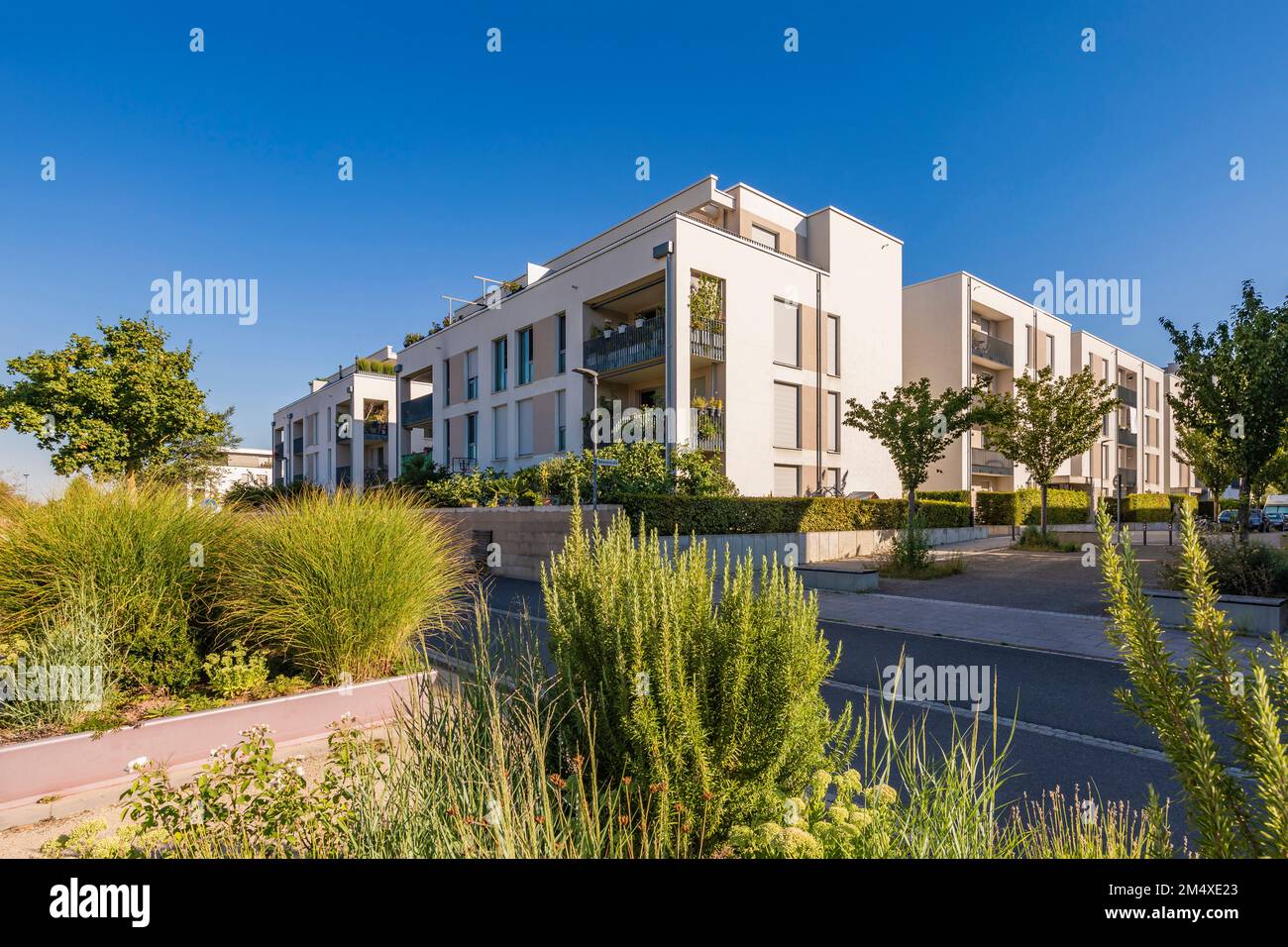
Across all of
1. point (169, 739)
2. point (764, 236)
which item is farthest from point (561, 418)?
point (169, 739)

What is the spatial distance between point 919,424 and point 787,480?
265 inches

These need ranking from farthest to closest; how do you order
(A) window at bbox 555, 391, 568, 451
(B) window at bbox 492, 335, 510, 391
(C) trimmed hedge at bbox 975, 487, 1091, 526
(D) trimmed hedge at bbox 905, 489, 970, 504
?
(C) trimmed hedge at bbox 975, 487, 1091, 526 < (D) trimmed hedge at bbox 905, 489, 970, 504 < (B) window at bbox 492, 335, 510, 391 < (A) window at bbox 555, 391, 568, 451

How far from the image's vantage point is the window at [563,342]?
24531mm

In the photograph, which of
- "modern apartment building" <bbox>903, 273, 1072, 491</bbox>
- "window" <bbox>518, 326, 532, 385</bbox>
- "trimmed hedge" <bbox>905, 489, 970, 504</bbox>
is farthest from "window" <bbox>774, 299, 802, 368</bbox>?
"modern apartment building" <bbox>903, 273, 1072, 491</bbox>

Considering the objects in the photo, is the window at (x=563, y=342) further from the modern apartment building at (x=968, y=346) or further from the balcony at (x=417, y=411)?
the modern apartment building at (x=968, y=346)

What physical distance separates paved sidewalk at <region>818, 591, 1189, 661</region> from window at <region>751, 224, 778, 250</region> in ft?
55.3

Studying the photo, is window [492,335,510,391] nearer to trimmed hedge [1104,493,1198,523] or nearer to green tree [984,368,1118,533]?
green tree [984,368,1118,533]

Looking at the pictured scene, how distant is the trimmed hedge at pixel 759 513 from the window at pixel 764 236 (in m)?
11.5

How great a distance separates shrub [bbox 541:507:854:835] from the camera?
248cm

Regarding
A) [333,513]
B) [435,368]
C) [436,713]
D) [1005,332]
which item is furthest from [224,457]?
[1005,332]

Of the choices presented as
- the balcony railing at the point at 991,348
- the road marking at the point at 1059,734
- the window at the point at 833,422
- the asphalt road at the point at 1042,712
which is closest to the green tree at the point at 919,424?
the window at the point at 833,422

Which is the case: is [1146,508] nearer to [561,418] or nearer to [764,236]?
[764,236]

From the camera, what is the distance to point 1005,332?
34.2 m
